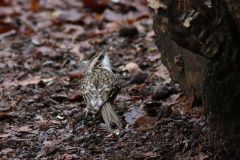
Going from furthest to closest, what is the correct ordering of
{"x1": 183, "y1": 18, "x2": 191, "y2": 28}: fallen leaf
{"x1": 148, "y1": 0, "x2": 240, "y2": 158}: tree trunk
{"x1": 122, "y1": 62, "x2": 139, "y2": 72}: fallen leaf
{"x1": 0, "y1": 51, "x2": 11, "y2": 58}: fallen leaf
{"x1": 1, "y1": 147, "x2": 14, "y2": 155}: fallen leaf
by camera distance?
{"x1": 0, "y1": 51, "x2": 11, "y2": 58}: fallen leaf, {"x1": 122, "y1": 62, "x2": 139, "y2": 72}: fallen leaf, {"x1": 1, "y1": 147, "x2": 14, "y2": 155}: fallen leaf, {"x1": 183, "y1": 18, "x2": 191, "y2": 28}: fallen leaf, {"x1": 148, "y1": 0, "x2": 240, "y2": 158}: tree trunk

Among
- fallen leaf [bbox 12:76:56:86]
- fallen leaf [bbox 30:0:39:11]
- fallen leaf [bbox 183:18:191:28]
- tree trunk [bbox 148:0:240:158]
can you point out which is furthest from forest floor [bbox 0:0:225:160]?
fallen leaf [bbox 183:18:191:28]

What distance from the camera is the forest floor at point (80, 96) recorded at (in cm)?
355

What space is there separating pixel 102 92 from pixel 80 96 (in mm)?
939

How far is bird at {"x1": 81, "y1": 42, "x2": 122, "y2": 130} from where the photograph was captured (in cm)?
429

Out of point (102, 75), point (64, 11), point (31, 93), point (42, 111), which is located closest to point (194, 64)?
point (102, 75)

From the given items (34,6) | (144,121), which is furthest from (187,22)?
(34,6)

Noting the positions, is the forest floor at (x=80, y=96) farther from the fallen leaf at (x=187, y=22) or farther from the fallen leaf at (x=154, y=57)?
the fallen leaf at (x=187, y=22)

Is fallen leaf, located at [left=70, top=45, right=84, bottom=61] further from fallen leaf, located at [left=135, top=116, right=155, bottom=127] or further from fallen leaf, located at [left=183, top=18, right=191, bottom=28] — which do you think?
fallen leaf, located at [left=183, top=18, right=191, bottom=28]

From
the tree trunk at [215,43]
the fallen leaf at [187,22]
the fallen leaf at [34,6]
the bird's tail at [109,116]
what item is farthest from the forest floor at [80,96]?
the fallen leaf at [187,22]

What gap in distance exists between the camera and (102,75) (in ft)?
16.3

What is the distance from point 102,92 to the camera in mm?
4555

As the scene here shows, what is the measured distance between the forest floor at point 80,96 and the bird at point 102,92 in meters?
0.19

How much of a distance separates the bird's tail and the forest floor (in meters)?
0.13

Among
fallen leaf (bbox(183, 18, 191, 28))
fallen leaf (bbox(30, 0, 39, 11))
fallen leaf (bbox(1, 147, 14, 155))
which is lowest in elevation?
fallen leaf (bbox(1, 147, 14, 155))
